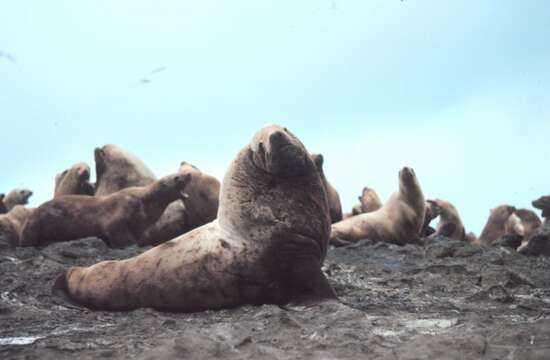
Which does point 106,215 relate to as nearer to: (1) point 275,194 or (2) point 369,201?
(1) point 275,194

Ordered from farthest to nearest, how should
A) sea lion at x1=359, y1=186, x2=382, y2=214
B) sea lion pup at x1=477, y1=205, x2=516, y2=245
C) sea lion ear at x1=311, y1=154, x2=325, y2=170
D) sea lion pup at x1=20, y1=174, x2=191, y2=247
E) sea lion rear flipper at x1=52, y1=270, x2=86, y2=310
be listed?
sea lion pup at x1=477, y1=205, x2=516, y2=245 → sea lion at x1=359, y1=186, x2=382, y2=214 → sea lion ear at x1=311, y1=154, x2=325, y2=170 → sea lion pup at x1=20, y1=174, x2=191, y2=247 → sea lion rear flipper at x1=52, y1=270, x2=86, y2=310

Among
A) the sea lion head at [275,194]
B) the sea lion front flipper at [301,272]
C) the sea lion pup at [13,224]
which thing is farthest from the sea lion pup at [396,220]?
the sea lion front flipper at [301,272]

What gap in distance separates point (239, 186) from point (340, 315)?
1462 millimetres

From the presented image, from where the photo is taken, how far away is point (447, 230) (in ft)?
41.3

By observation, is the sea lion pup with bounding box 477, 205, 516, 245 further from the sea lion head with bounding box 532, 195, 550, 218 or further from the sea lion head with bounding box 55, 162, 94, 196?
the sea lion head with bounding box 55, 162, 94, 196

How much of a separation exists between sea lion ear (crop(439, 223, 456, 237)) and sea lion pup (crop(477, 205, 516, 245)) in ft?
4.34

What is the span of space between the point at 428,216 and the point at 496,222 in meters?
1.90

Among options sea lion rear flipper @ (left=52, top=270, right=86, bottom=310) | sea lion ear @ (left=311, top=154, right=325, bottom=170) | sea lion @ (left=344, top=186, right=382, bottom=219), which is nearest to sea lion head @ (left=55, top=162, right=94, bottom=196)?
sea lion ear @ (left=311, top=154, right=325, bottom=170)

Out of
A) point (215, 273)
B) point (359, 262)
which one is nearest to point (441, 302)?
point (215, 273)

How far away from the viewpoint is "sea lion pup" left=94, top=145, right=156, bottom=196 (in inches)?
432

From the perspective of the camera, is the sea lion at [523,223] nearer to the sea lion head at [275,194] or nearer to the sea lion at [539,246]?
the sea lion at [539,246]

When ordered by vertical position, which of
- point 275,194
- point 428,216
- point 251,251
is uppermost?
point 275,194

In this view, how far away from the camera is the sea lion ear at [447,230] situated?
12.6m

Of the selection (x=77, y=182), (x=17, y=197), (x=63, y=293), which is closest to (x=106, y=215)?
(x=77, y=182)
